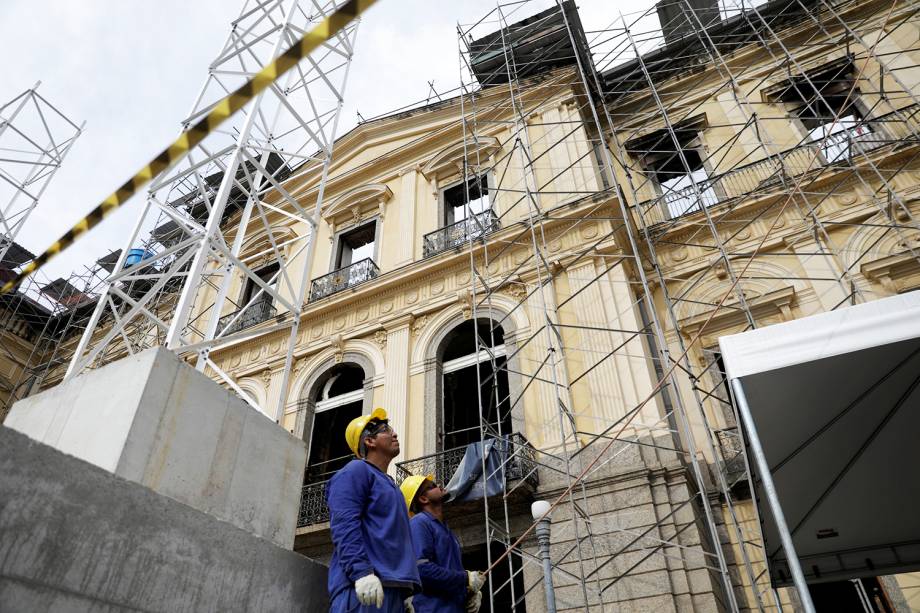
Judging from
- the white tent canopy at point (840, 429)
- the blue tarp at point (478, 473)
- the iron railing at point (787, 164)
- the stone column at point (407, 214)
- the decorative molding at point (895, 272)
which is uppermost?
the stone column at point (407, 214)

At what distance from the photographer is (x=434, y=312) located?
41.9ft

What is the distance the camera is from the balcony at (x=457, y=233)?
43.3 ft

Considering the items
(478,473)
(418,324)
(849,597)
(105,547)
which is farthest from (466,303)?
(105,547)

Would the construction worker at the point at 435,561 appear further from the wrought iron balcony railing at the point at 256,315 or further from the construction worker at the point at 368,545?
the wrought iron balcony railing at the point at 256,315

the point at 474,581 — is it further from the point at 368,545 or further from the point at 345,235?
the point at 345,235

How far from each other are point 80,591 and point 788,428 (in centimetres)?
474

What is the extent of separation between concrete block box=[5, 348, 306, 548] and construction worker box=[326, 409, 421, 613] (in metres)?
0.64

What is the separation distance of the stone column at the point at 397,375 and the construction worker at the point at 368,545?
25.9 ft

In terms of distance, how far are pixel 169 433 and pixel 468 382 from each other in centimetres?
1046

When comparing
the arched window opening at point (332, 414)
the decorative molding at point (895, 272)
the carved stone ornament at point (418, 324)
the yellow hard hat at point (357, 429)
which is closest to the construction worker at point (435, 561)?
the yellow hard hat at point (357, 429)

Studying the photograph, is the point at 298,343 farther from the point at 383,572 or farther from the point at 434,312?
the point at 383,572

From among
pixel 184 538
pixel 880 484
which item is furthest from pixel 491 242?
pixel 184 538

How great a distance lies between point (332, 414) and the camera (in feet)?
44.4

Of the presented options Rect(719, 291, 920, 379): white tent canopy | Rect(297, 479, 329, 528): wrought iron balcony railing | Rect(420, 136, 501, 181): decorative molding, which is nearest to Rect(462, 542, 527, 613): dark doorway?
Rect(297, 479, 329, 528): wrought iron balcony railing
